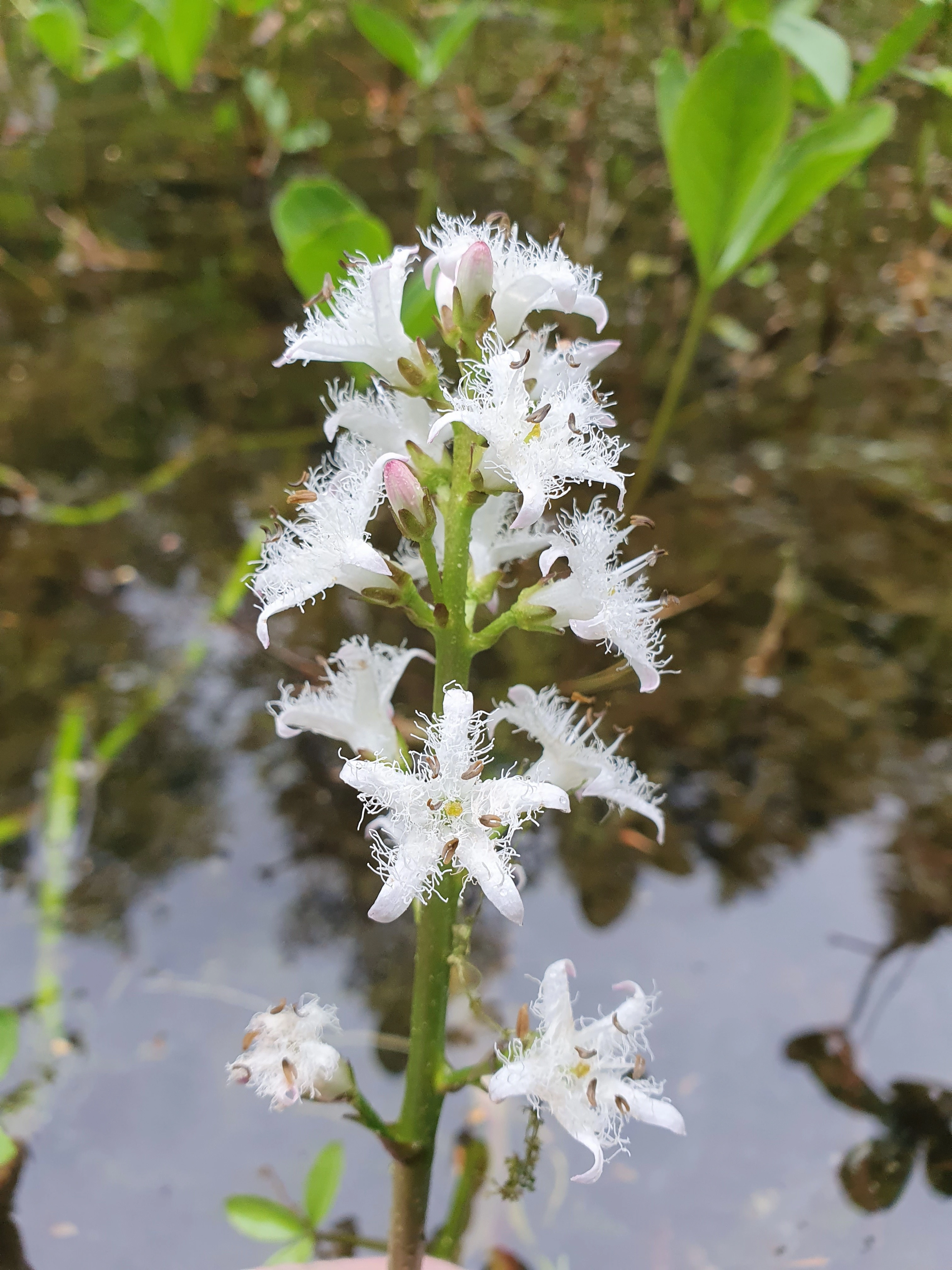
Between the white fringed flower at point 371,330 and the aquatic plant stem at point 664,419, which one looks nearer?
the white fringed flower at point 371,330

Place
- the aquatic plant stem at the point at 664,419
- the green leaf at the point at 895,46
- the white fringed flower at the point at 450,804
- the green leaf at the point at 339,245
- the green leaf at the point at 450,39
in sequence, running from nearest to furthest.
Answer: the white fringed flower at the point at 450,804, the green leaf at the point at 339,245, the green leaf at the point at 895,46, the aquatic plant stem at the point at 664,419, the green leaf at the point at 450,39

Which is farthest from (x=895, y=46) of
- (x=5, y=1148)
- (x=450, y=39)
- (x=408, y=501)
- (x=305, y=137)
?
(x=5, y=1148)

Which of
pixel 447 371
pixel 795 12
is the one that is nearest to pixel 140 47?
pixel 447 371

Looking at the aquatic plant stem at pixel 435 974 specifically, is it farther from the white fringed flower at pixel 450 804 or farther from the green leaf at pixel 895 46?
the green leaf at pixel 895 46

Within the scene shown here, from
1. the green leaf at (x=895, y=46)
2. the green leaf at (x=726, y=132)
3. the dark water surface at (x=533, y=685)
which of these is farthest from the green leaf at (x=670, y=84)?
the dark water surface at (x=533, y=685)

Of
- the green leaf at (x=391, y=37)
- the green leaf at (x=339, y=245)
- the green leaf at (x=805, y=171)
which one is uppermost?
the green leaf at (x=391, y=37)
